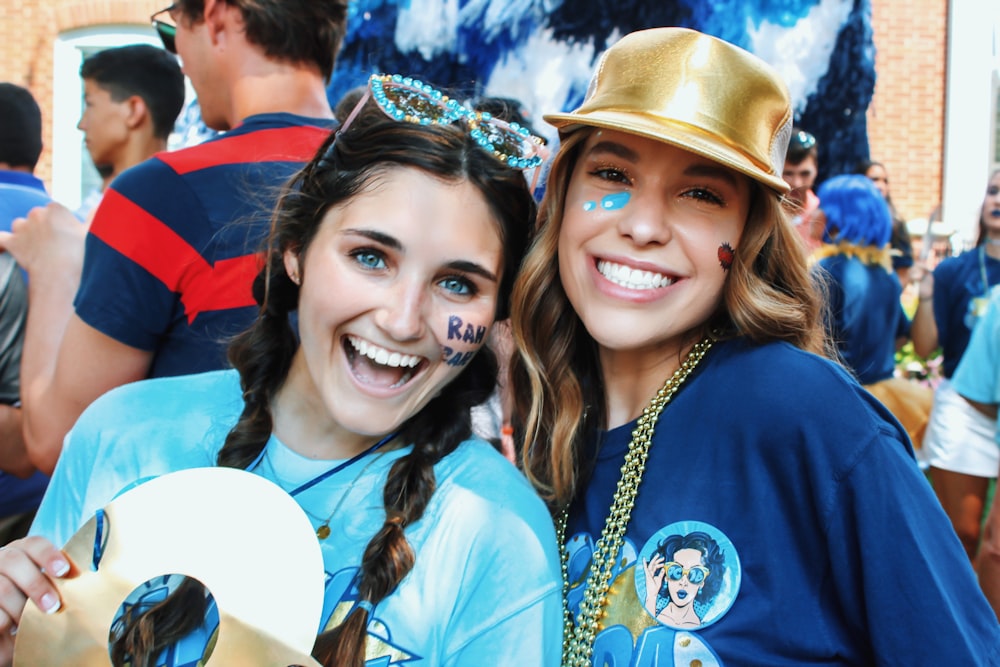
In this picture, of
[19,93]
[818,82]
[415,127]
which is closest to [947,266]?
[818,82]

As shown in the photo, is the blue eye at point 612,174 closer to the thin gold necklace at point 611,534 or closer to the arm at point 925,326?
the thin gold necklace at point 611,534

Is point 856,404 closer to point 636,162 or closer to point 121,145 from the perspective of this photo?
point 636,162

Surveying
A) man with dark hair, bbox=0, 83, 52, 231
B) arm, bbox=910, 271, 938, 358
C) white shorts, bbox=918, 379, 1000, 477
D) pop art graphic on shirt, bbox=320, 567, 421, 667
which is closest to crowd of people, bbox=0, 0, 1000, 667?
pop art graphic on shirt, bbox=320, 567, 421, 667

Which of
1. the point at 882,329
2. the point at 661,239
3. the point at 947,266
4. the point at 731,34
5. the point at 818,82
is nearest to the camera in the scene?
the point at 661,239

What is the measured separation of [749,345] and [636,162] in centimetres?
36

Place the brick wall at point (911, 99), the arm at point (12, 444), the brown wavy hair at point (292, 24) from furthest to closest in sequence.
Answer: the brick wall at point (911, 99) → the arm at point (12, 444) → the brown wavy hair at point (292, 24)

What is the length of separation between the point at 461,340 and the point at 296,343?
1.29 feet

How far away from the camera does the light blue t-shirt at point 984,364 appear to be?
9.86ft

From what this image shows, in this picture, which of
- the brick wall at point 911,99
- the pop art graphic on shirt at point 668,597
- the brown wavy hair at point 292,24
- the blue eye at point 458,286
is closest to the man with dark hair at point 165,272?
the brown wavy hair at point 292,24

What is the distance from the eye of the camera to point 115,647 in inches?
48.9

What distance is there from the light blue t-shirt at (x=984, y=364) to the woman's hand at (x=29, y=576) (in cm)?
286

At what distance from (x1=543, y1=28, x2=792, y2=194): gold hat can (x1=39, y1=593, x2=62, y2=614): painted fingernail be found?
104 centimetres

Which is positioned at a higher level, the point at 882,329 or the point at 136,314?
the point at 136,314

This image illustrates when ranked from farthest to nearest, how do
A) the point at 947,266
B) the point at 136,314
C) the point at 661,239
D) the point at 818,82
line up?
the point at 947,266, the point at 818,82, the point at 136,314, the point at 661,239
